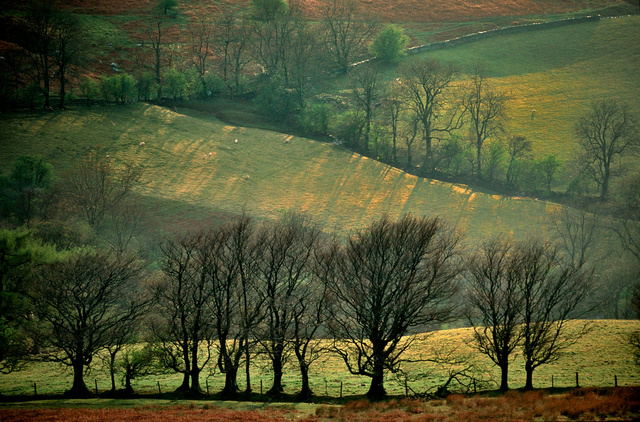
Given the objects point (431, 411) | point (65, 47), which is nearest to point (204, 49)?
point (65, 47)

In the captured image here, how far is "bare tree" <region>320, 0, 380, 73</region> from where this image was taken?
124688 mm

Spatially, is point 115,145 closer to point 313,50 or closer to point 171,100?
point 171,100

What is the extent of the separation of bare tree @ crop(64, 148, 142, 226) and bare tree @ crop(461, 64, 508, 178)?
205ft

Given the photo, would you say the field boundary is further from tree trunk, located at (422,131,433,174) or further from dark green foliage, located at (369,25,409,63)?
tree trunk, located at (422,131,433,174)

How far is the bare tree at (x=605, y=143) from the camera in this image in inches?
3487

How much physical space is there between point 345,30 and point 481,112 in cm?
4571

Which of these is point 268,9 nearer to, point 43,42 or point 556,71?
point 43,42

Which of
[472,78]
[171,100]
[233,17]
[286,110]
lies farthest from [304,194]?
[233,17]

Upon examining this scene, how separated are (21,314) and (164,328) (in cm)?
1446

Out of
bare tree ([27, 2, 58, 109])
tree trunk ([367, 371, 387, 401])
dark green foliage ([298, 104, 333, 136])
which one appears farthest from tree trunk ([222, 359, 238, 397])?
bare tree ([27, 2, 58, 109])

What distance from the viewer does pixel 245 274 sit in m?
44.8

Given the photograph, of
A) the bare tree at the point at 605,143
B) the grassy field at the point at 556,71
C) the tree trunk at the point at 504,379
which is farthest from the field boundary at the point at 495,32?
the tree trunk at the point at 504,379

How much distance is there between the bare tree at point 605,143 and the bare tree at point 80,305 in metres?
78.9

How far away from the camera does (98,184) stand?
249 feet
